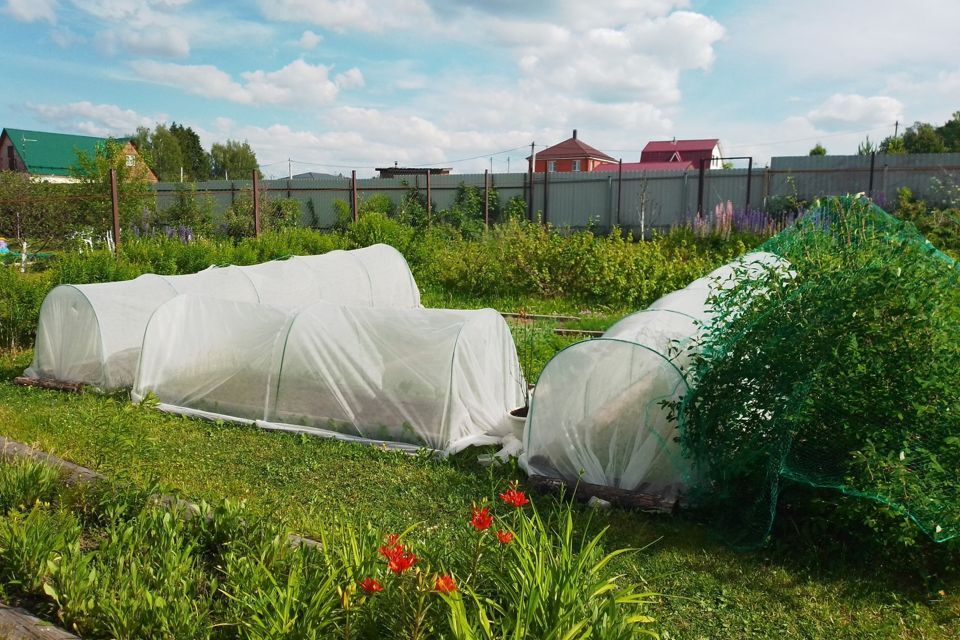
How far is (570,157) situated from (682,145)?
15712 mm

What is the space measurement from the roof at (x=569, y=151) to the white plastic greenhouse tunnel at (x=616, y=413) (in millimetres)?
47164

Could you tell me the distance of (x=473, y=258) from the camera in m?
14.4

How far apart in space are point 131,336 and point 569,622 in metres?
7.03

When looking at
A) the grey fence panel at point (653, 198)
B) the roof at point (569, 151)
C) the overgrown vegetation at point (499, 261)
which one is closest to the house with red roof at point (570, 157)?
the roof at point (569, 151)

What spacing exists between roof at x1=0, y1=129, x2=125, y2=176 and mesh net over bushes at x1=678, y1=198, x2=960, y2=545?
50.0m

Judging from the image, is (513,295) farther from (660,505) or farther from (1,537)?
(1,537)

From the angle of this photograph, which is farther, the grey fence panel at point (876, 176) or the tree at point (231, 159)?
the tree at point (231, 159)

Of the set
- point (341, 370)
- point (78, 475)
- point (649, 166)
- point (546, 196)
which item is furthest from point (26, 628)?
point (649, 166)

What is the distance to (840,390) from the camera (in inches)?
167

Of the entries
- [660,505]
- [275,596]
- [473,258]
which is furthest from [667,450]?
[473,258]

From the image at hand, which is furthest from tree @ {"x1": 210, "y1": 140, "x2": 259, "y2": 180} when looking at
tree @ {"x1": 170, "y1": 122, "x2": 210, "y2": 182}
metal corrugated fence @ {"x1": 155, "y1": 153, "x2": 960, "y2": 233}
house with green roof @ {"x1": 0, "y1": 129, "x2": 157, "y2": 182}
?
metal corrugated fence @ {"x1": 155, "y1": 153, "x2": 960, "y2": 233}

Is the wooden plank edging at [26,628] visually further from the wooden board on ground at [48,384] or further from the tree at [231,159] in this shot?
the tree at [231,159]

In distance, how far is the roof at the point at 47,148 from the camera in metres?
46.9

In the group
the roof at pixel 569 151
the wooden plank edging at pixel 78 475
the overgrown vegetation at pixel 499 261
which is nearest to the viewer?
the wooden plank edging at pixel 78 475
